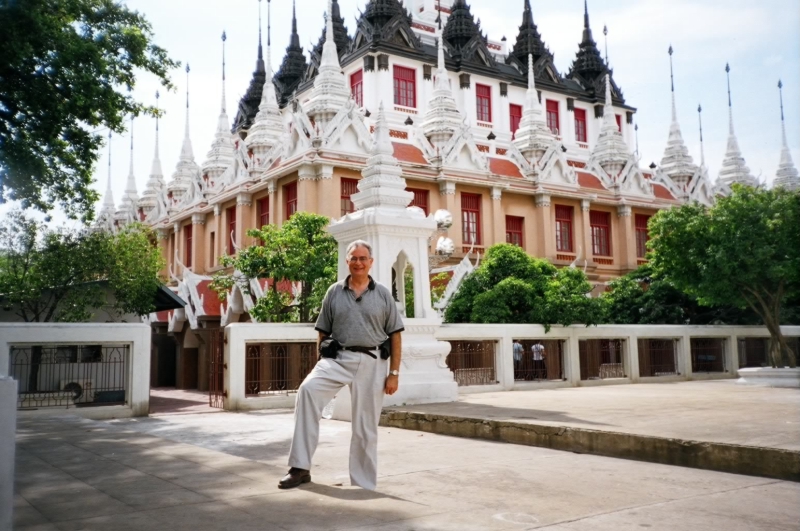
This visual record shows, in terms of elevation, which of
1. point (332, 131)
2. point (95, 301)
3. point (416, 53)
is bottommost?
point (95, 301)

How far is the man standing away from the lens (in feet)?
16.9

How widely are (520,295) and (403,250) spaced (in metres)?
6.59

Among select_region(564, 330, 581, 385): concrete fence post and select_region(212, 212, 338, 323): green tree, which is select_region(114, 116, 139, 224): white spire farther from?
select_region(564, 330, 581, 385): concrete fence post

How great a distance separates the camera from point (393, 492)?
5016 millimetres

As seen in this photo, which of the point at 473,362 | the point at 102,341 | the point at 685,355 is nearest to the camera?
the point at 102,341

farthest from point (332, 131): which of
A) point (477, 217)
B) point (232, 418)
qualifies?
point (232, 418)

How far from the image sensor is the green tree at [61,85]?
1179 cm

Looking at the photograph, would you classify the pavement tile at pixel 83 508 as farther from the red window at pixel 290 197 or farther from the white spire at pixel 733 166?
the white spire at pixel 733 166

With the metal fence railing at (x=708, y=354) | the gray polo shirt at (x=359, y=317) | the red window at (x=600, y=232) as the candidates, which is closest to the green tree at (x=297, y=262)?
the metal fence railing at (x=708, y=354)

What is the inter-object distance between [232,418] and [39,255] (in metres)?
10.2

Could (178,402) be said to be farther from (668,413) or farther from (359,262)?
(359,262)

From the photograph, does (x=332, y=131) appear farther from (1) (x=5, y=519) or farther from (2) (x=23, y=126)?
(1) (x=5, y=519)

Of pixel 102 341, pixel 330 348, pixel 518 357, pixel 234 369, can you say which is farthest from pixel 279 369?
pixel 330 348

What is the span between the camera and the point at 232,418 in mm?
11188
